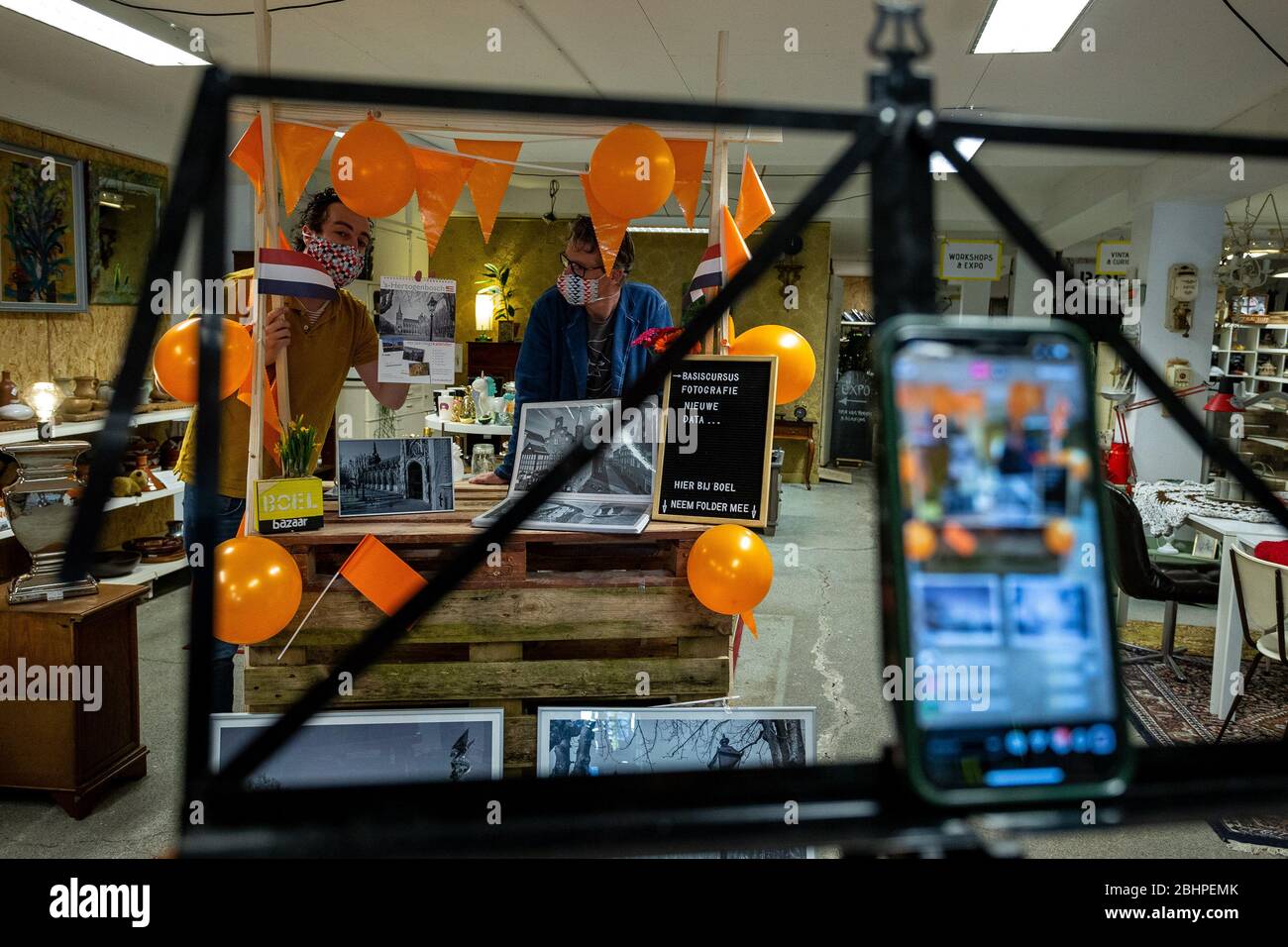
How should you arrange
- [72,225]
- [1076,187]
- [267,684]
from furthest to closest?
1. [1076,187]
2. [72,225]
3. [267,684]

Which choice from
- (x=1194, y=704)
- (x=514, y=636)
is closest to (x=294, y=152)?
(x=514, y=636)

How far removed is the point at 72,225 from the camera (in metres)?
5.61

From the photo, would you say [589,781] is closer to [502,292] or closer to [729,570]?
[729,570]

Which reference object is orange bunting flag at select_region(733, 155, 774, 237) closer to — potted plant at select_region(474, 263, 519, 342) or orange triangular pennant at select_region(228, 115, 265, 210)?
orange triangular pennant at select_region(228, 115, 265, 210)

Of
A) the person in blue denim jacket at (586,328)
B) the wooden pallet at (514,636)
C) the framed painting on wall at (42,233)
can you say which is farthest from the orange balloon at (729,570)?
the framed painting on wall at (42,233)

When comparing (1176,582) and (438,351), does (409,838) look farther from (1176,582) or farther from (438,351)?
(1176,582)

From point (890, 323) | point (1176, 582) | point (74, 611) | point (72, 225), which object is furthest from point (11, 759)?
point (1176, 582)

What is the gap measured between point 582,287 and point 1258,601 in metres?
3.13

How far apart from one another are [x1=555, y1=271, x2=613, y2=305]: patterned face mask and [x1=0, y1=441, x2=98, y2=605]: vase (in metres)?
1.71

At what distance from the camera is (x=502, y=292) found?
11188mm

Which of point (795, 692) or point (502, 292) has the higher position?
point (502, 292)

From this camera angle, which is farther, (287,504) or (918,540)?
(287,504)

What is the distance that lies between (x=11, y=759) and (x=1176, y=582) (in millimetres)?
5191

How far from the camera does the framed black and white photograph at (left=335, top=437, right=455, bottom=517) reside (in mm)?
2133
